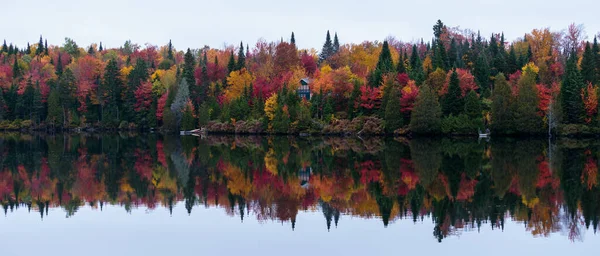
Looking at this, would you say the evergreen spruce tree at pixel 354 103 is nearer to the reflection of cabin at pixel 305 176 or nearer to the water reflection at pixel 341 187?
the water reflection at pixel 341 187

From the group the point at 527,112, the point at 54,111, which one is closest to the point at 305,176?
the point at 527,112

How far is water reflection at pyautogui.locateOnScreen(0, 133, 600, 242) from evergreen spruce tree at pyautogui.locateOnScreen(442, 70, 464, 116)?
30.2 meters

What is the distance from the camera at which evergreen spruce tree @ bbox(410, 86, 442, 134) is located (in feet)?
219

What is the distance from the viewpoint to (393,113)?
228 feet

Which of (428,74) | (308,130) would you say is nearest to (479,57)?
(428,74)

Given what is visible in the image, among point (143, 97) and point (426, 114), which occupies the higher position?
point (143, 97)

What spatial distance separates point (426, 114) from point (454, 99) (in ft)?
14.3

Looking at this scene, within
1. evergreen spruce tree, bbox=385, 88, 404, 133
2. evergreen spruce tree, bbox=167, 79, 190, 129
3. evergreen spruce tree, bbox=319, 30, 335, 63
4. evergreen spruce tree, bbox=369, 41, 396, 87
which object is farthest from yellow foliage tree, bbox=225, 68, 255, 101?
evergreen spruce tree, bbox=319, 30, 335, 63

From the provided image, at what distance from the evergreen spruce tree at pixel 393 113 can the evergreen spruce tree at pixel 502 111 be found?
957 centimetres

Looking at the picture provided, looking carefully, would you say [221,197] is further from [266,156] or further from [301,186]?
[266,156]

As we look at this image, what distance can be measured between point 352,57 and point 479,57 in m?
29.7

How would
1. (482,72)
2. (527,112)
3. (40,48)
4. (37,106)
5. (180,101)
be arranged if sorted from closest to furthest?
(527,112), (482,72), (180,101), (37,106), (40,48)

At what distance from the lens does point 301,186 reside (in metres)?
25.3

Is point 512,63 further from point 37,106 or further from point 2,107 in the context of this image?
point 2,107
